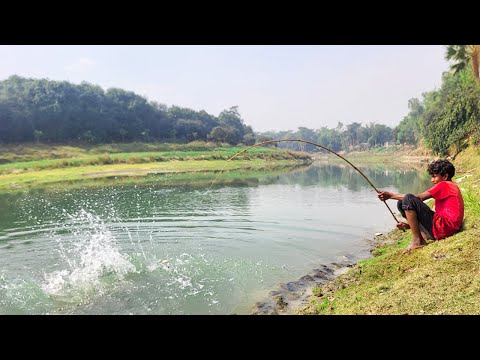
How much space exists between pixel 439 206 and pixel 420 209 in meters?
0.33

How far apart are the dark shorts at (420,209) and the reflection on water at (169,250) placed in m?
2.86

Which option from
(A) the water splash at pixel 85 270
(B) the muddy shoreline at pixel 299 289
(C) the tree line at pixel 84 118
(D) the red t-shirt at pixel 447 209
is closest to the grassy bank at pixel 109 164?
(C) the tree line at pixel 84 118

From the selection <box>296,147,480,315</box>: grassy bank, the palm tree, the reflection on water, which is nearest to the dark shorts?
<box>296,147,480,315</box>: grassy bank

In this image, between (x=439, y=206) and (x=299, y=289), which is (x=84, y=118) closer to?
(x=299, y=289)

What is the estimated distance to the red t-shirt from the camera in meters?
6.17

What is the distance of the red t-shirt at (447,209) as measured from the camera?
617 centimetres

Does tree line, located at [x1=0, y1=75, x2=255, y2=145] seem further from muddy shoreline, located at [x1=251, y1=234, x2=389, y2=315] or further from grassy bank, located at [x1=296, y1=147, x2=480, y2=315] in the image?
grassy bank, located at [x1=296, y1=147, x2=480, y2=315]

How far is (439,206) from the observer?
6.39 m

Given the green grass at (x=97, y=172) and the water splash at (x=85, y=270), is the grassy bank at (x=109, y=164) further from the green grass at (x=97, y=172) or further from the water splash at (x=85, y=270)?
the water splash at (x=85, y=270)

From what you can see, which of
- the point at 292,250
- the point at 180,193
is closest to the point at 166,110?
the point at 180,193
